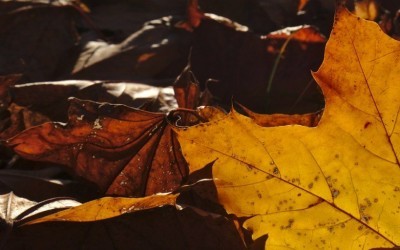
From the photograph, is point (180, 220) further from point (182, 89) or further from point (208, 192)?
point (182, 89)

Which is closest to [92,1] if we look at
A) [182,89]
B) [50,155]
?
[182,89]

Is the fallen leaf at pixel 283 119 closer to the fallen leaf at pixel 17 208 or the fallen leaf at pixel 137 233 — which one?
the fallen leaf at pixel 137 233

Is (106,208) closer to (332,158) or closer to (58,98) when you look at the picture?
(332,158)

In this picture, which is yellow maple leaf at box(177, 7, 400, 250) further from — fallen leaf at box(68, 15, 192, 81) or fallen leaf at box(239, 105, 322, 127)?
fallen leaf at box(68, 15, 192, 81)

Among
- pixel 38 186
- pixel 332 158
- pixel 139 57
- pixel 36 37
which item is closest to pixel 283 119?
pixel 332 158

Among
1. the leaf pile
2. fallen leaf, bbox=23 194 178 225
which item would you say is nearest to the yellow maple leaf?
the leaf pile
